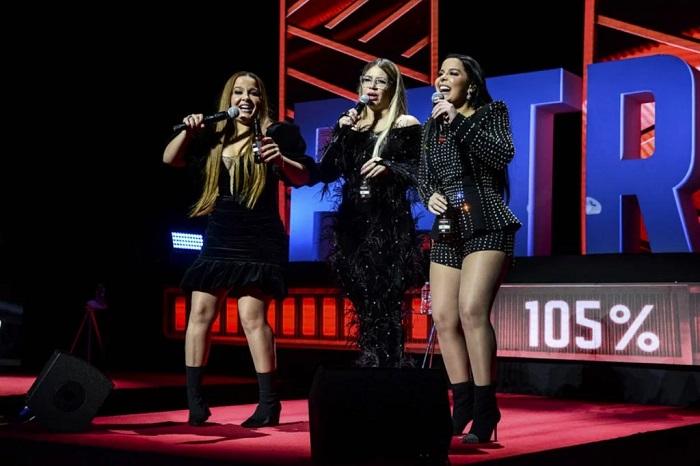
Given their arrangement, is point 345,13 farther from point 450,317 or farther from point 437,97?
point 450,317

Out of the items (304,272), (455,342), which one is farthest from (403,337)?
(304,272)

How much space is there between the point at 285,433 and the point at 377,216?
98 cm

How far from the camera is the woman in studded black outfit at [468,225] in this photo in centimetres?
292

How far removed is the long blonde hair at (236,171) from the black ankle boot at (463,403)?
3.49 feet

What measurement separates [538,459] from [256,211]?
1.56 metres

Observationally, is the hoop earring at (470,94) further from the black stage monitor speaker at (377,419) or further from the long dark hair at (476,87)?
the black stage monitor speaker at (377,419)

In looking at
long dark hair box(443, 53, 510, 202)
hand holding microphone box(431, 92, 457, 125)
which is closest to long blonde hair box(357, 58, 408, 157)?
long dark hair box(443, 53, 510, 202)

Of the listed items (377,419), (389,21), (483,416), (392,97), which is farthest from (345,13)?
(377,419)

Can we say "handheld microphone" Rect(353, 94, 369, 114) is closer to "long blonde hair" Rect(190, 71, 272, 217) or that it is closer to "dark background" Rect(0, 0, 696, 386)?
"long blonde hair" Rect(190, 71, 272, 217)

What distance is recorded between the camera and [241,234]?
11.5ft

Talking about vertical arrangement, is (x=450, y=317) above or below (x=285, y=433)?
above

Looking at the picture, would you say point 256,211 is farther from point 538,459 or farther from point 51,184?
point 51,184

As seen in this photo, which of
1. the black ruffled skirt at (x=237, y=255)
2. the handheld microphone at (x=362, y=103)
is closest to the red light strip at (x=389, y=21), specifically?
the handheld microphone at (x=362, y=103)

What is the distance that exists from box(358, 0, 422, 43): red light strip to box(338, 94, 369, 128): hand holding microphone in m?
4.25
